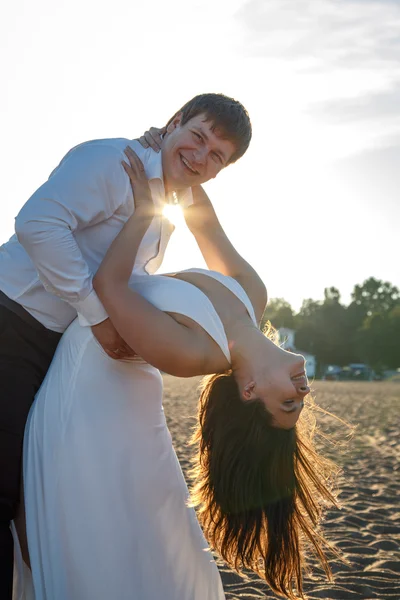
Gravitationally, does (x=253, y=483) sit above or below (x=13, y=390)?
below

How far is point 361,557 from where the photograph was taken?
20.8ft

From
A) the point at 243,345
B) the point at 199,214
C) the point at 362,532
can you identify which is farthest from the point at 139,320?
the point at 362,532

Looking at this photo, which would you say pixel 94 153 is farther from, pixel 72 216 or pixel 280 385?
pixel 280 385

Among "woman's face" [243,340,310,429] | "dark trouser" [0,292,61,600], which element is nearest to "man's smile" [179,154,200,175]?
"woman's face" [243,340,310,429]

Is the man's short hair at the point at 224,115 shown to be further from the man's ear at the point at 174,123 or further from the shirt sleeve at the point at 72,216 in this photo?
the shirt sleeve at the point at 72,216

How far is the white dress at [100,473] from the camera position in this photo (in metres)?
3.32

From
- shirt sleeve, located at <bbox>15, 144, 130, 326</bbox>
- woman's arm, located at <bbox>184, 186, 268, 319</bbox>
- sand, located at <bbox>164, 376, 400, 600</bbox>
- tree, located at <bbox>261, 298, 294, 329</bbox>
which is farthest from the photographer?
tree, located at <bbox>261, 298, 294, 329</bbox>

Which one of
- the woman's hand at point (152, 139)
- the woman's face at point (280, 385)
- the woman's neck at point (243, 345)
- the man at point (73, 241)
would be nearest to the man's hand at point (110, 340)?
the man at point (73, 241)

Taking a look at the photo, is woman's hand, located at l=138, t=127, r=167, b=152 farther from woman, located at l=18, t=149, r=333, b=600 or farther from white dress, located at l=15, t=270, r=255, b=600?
white dress, located at l=15, t=270, r=255, b=600

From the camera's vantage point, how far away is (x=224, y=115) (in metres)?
3.52

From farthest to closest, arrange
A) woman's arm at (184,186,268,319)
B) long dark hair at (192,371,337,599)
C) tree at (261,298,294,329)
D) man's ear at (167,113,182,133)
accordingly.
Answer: tree at (261,298,294,329), woman's arm at (184,186,268,319), man's ear at (167,113,182,133), long dark hair at (192,371,337,599)

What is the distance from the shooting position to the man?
3152 mm

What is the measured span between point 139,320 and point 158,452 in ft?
2.32

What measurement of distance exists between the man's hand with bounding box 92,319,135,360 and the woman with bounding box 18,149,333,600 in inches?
2.8
